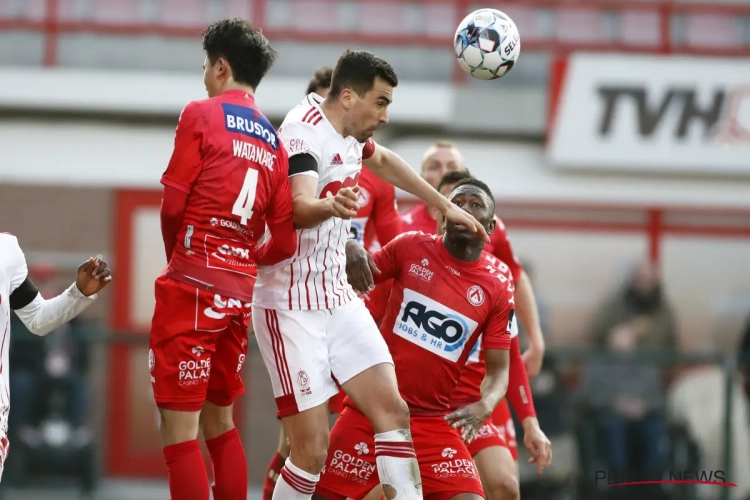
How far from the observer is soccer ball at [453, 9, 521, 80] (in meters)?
6.11

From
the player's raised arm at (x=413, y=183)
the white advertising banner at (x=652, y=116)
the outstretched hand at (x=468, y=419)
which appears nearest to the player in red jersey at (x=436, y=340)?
the player's raised arm at (x=413, y=183)

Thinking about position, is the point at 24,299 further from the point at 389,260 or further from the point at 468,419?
the point at 468,419

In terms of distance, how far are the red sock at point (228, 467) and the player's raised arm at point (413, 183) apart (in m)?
1.41

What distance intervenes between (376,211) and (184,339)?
215 centimetres

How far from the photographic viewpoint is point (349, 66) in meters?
5.12

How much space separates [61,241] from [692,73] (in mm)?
6930

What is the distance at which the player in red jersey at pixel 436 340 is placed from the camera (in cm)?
551

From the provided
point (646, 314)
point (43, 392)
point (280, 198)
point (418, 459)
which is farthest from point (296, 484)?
point (646, 314)

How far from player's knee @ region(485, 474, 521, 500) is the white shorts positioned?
1234mm

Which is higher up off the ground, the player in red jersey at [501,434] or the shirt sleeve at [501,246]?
the shirt sleeve at [501,246]

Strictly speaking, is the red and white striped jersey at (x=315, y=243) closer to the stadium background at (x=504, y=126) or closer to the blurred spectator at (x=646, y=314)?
the blurred spectator at (x=646, y=314)

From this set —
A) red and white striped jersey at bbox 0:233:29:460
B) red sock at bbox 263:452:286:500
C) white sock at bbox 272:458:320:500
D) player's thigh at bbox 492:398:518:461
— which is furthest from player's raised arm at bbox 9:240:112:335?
player's thigh at bbox 492:398:518:461

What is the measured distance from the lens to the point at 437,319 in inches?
221

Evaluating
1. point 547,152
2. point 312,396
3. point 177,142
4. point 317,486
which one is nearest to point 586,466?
point 547,152
